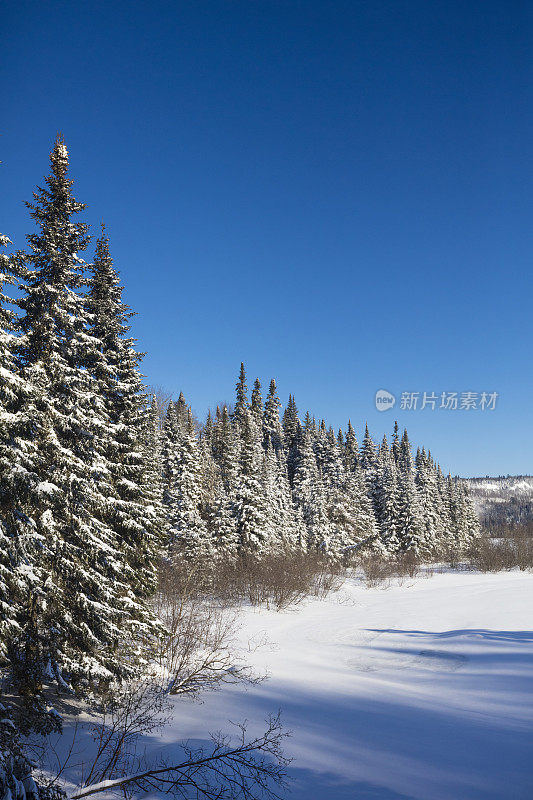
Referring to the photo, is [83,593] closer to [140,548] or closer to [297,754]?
[140,548]

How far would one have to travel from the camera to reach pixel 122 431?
46.3 ft

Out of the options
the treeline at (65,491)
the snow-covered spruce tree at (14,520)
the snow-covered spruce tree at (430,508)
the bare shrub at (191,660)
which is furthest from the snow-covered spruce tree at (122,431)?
the snow-covered spruce tree at (430,508)

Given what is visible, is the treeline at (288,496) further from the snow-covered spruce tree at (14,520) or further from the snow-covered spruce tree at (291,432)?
the snow-covered spruce tree at (14,520)

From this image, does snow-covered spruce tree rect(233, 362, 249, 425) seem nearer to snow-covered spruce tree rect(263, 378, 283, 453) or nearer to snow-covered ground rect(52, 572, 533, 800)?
snow-covered spruce tree rect(263, 378, 283, 453)

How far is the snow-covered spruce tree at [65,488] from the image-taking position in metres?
9.52

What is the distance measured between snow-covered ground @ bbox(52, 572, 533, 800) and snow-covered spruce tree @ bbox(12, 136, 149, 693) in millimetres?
2616

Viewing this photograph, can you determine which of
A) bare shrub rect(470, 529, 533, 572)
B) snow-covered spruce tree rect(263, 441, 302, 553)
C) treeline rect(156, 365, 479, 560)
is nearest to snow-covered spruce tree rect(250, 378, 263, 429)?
treeline rect(156, 365, 479, 560)

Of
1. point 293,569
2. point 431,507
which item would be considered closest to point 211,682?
point 293,569

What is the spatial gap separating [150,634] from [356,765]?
645cm

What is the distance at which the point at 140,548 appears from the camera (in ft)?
45.0

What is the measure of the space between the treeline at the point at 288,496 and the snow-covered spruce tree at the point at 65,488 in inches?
421

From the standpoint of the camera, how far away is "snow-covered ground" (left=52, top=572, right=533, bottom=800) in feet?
24.9

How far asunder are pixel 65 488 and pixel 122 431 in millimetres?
4064

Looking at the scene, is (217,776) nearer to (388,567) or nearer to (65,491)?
(65,491)
